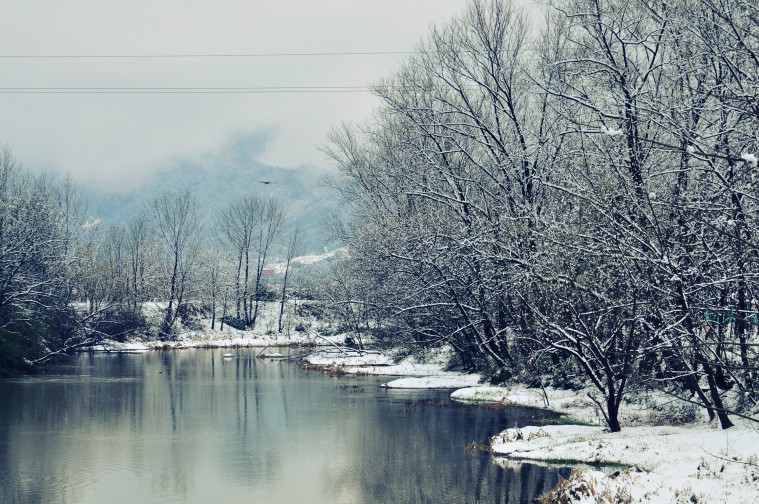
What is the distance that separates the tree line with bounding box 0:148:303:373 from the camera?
45062 mm

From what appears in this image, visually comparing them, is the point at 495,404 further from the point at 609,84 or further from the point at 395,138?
the point at 395,138

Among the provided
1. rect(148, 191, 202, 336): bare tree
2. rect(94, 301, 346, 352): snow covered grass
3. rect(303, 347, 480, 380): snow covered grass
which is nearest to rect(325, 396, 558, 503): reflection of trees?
rect(303, 347, 480, 380): snow covered grass

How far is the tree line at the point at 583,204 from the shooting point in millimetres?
16391

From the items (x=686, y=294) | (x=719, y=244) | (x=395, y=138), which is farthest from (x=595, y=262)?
(x=395, y=138)

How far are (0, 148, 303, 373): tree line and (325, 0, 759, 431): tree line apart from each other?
18676 millimetres

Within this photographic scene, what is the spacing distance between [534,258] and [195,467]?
41.1 ft

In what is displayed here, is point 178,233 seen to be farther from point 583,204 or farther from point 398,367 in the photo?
point 583,204

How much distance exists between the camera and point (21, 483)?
60.3 feet

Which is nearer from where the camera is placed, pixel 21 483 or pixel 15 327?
pixel 21 483

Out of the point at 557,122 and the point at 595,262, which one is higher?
the point at 557,122

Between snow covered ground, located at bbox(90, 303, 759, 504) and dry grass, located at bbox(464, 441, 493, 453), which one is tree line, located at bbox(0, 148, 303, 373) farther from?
dry grass, located at bbox(464, 441, 493, 453)

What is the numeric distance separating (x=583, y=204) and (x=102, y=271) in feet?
209

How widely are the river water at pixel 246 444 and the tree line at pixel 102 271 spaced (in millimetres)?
6448

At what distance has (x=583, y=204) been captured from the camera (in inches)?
853
